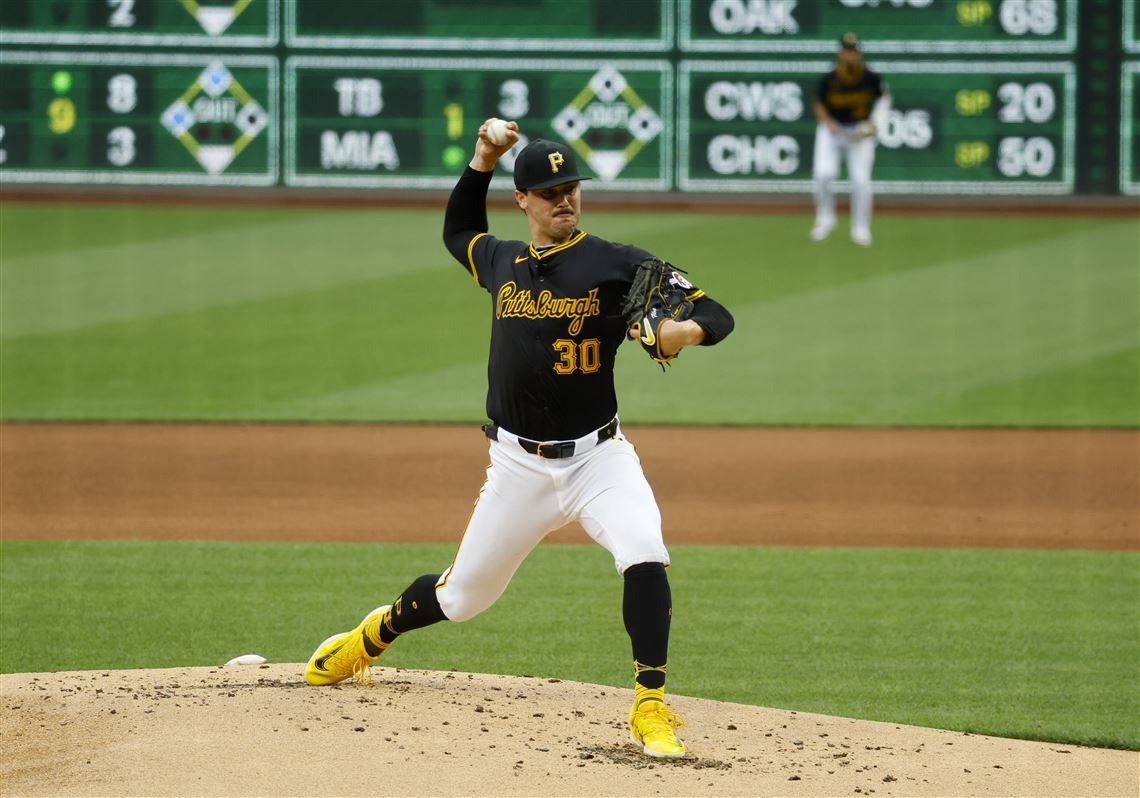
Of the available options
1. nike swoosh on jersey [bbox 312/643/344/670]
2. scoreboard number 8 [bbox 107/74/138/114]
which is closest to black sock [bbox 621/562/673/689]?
nike swoosh on jersey [bbox 312/643/344/670]

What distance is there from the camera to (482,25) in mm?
19797

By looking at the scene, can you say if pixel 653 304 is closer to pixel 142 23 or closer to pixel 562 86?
pixel 562 86

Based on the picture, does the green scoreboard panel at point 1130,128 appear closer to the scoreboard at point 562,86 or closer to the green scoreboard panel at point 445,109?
the scoreboard at point 562,86

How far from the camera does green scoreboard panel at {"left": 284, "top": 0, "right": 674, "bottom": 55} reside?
64.6ft

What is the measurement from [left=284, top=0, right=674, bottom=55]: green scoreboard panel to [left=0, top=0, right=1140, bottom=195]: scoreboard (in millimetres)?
23

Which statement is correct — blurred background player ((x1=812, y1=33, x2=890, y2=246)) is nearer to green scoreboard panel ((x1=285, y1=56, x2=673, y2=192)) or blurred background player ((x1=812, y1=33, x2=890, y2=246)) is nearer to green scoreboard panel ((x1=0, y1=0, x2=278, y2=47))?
green scoreboard panel ((x1=285, y1=56, x2=673, y2=192))

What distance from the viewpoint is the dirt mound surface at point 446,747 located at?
15.5 feet

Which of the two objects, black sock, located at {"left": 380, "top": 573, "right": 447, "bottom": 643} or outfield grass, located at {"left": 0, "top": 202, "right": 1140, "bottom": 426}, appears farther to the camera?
outfield grass, located at {"left": 0, "top": 202, "right": 1140, "bottom": 426}

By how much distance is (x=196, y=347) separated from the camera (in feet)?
45.9

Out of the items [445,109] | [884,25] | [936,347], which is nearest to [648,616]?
[936,347]

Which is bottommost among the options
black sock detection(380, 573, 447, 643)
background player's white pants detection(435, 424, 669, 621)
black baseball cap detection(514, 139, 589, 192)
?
black sock detection(380, 573, 447, 643)

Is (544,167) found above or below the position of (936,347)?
above

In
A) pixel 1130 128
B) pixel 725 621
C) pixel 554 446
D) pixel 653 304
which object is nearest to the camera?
pixel 653 304

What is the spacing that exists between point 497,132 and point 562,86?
14746 mm
